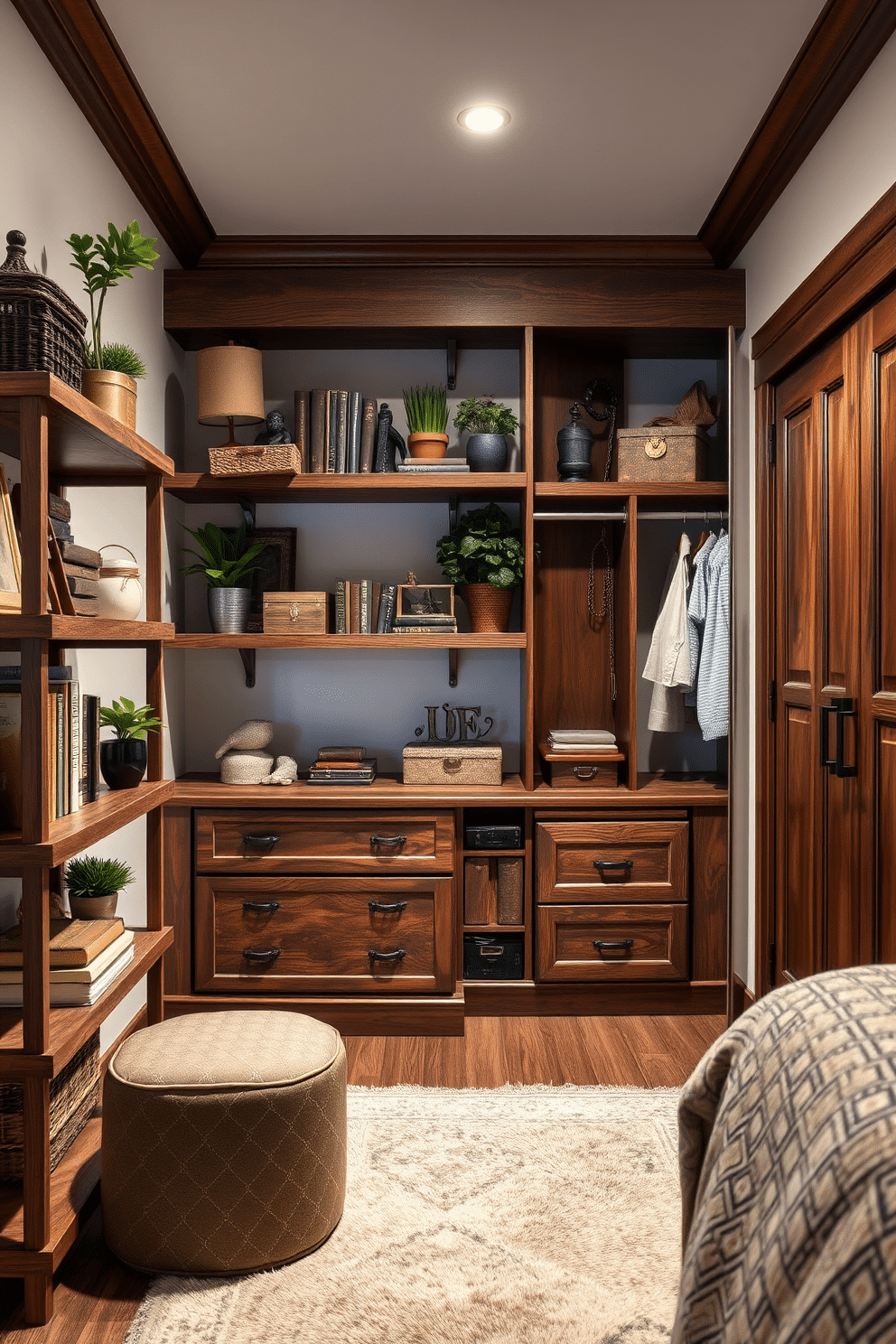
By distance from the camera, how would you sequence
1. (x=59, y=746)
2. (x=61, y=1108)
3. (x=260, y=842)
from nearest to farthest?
(x=59, y=746) < (x=61, y=1108) < (x=260, y=842)

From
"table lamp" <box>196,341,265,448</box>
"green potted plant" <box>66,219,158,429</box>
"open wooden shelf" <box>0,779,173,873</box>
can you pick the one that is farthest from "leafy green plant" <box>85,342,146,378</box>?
"table lamp" <box>196,341,265,448</box>

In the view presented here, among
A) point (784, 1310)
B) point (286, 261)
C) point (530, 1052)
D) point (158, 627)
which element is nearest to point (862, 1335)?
point (784, 1310)

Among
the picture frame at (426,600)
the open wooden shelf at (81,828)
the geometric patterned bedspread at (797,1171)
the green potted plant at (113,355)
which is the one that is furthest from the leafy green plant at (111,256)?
the geometric patterned bedspread at (797,1171)

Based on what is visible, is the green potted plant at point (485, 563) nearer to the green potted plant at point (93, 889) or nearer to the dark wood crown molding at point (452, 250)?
Result: the dark wood crown molding at point (452, 250)

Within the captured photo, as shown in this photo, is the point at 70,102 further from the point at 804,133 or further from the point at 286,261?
the point at 804,133

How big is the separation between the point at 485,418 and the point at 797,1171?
8.97 ft

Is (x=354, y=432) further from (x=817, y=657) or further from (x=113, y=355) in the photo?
(x=817, y=657)

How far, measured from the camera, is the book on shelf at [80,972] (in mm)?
1734

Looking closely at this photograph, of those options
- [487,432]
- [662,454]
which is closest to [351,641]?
[487,432]

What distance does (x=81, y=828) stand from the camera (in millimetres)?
1683

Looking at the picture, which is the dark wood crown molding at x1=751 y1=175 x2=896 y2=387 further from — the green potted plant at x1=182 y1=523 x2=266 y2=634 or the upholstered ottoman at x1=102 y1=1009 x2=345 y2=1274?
the upholstered ottoman at x1=102 y1=1009 x2=345 y2=1274

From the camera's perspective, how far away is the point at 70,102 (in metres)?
2.24

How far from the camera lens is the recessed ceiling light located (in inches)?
95.7

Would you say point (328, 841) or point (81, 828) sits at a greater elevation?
point (81, 828)
